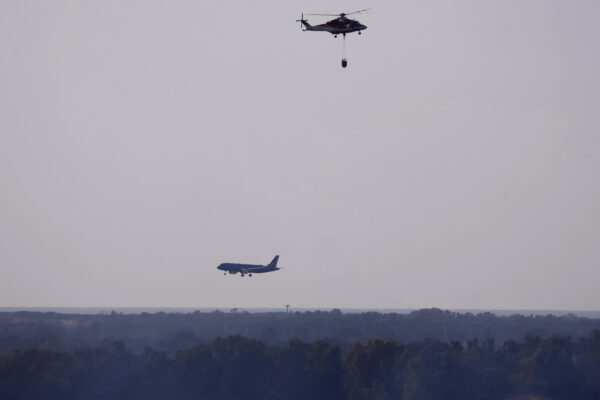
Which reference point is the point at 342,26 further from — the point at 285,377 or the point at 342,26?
the point at 285,377

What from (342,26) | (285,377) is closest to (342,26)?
(342,26)

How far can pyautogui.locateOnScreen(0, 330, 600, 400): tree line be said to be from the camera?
18162cm

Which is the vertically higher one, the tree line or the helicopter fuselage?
the helicopter fuselage

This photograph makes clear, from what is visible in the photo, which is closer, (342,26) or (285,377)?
(342,26)

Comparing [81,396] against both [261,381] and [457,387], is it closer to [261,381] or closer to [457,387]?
[261,381]

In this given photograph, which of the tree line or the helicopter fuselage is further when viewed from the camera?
the tree line

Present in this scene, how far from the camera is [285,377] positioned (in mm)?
191375

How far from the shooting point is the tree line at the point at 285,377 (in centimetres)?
18162

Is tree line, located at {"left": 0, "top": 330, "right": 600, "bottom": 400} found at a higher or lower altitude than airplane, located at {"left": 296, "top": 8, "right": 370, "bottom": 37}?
lower

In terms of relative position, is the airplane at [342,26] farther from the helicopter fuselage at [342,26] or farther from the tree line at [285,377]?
the tree line at [285,377]

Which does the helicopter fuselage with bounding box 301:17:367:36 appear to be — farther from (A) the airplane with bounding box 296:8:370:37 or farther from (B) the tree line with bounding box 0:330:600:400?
(B) the tree line with bounding box 0:330:600:400

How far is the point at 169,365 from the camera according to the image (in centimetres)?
19600

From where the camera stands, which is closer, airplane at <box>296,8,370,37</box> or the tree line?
airplane at <box>296,8,370,37</box>

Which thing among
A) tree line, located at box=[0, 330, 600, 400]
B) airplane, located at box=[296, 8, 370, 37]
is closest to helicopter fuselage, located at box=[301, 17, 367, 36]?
airplane, located at box=[296, 8, 370, 37]
